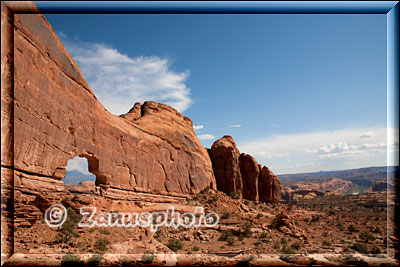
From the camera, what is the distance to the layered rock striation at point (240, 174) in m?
37.7

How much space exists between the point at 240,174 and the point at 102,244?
28.9 metres

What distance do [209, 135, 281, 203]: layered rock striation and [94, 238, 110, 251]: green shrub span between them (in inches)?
998

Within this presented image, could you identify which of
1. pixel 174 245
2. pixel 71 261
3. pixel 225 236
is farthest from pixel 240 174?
pixel 71 261

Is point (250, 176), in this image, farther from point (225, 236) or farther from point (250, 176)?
point (225, 236)

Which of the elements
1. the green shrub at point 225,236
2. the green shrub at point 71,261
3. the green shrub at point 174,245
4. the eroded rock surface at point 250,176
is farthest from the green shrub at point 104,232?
the eroded rock surface at point 250,176

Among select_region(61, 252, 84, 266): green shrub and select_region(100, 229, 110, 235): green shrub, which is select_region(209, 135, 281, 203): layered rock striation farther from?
select_region(61, 252, 84, 266): green shrub

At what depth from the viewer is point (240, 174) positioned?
3934cm

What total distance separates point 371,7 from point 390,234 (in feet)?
29.0

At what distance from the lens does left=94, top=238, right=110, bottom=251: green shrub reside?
12.2 m

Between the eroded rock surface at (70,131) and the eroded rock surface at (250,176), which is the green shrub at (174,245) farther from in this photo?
the eroded rock surface at (250,176)

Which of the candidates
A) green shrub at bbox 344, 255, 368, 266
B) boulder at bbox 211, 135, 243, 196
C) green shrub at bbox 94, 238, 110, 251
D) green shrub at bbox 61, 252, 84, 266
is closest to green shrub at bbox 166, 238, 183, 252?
green shrub at bbox 94, 238, 110, 251

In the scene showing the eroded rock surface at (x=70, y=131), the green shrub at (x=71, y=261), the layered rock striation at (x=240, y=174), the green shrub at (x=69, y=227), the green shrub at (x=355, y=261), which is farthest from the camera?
the layered rock striation at (x=240, y=174)

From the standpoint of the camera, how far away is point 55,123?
1387 cm

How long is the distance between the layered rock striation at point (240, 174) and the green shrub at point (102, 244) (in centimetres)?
2536
